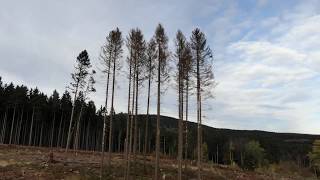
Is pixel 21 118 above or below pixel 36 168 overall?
above

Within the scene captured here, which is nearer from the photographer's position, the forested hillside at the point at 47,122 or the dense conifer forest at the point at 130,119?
the dense conifer forest at the point at 130,119

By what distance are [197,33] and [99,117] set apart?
65.5m

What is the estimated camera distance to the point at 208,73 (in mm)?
29531

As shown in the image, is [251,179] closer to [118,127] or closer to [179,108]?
[179,108]

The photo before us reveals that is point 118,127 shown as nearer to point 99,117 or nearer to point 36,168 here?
point 99,117

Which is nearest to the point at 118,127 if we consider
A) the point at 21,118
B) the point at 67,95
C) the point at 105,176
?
the point at 67,95

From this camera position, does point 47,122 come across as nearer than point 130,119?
No

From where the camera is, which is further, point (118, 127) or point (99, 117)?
point (118, 127)

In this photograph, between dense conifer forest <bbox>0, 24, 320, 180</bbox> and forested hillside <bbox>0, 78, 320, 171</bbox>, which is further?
forested hillside <bbox>0, 78, 320, 171</bbox>

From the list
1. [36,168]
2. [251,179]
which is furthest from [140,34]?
[251,179]

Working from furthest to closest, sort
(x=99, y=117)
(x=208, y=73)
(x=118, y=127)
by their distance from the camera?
(x=118, y=127) < (x=99, y=117) < (x=208, y=73)

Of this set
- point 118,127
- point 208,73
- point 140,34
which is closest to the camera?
point 208,73

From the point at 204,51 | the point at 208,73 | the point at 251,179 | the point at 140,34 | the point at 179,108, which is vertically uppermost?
the point at 140,34

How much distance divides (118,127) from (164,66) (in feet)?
231
